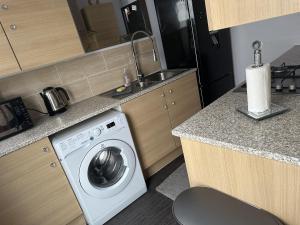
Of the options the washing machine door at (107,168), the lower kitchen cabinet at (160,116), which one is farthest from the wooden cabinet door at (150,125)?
the washing machine door at (107,168)

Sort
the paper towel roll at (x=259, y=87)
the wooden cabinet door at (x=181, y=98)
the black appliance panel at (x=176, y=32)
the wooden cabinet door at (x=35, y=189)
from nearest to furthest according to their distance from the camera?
the paper towel roll at (x=259, y=87)
the wooden cabinet door at (x=35, y=189)
the wooden cabinet door at (x=181, y=98)
the black appliance panel at (x=176, y=32)

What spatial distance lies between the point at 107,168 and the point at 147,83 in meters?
0.96

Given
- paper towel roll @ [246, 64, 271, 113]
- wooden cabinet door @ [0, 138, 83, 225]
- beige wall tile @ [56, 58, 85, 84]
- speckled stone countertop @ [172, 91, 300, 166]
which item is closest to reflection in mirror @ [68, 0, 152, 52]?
beige wall tile @ [56, 58, 85, 84]

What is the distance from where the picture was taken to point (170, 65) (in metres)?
2.92

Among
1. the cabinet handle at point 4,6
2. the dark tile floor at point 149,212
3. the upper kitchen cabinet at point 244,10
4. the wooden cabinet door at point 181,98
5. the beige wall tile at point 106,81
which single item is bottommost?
the dark tile floor at point 149,212

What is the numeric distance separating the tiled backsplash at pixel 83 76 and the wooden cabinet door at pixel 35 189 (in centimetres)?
68

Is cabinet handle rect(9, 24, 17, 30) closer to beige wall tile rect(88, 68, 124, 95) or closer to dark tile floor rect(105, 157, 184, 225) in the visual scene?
beige wall tile rect(88, 68, 124, 95)

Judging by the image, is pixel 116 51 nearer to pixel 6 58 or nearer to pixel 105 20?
pixel 105 20

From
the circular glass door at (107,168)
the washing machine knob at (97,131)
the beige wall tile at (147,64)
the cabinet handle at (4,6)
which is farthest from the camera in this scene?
the beige wall tile at (147,64)

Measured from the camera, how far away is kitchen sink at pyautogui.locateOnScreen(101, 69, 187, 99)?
2.12m

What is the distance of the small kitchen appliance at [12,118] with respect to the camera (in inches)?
63.1

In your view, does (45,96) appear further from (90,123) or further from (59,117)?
(90,123)

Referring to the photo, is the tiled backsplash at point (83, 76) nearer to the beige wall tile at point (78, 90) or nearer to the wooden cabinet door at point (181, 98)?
the beige wall tile at point (78, 90)

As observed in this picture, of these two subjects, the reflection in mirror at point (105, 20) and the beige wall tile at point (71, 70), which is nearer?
the beige wall tile at point (71, 70)
